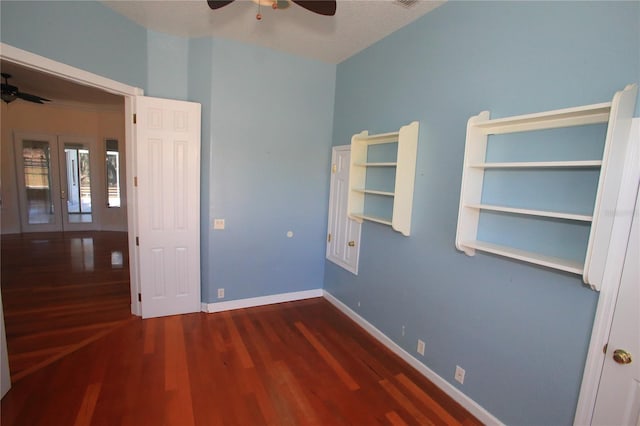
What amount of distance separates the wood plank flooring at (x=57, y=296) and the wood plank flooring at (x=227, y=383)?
267mm

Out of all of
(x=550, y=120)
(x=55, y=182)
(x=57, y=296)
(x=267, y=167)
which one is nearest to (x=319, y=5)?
(x=550, y=120)

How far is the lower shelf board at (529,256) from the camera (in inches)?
59.0

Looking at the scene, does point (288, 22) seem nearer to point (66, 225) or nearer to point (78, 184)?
point (78, 184)

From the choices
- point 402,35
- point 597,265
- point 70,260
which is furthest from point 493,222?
point 70,260

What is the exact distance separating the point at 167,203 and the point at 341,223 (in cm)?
197

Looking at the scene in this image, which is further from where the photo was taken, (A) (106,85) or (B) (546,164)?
(A) (106,85)

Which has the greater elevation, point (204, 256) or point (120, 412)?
point (204, 256)

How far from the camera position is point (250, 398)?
2.13 metres

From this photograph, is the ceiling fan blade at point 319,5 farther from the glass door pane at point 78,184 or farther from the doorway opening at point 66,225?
the glass door pane at point 78,184

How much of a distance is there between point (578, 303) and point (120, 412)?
2864 mm

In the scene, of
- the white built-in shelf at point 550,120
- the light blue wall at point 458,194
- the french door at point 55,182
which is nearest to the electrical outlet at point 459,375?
the light blue wall at point 458,194

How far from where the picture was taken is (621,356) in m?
1.39

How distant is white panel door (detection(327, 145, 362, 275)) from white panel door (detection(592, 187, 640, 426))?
6.95ft

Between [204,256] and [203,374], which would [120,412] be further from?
[204,256]
